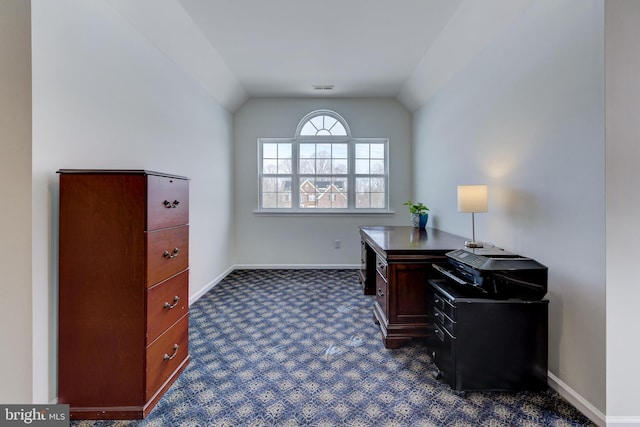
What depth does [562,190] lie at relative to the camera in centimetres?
168

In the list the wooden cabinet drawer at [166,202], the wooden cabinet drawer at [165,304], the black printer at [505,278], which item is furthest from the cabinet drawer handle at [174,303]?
the black printer at [505,278]

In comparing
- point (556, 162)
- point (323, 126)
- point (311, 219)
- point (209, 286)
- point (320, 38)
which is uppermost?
point (320, 38)

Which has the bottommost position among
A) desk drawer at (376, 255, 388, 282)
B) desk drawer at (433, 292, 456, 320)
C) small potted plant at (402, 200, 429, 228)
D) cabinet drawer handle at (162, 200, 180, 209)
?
desk drawer at (433, 292, 456, 320)

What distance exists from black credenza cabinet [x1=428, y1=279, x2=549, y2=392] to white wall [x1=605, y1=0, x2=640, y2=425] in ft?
1.00

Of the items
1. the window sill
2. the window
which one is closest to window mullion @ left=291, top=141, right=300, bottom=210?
the window

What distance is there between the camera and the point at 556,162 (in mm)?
1722

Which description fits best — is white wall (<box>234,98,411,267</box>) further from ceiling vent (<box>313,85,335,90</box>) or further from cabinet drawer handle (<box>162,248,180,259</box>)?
cabinet drawer handle (<box>162,248,180,259</box>)

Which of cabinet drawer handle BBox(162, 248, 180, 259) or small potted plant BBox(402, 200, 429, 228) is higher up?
small potted plant BBox(402, 200, 429, 228)

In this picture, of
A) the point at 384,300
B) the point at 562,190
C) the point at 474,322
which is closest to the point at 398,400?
the point at 474,322

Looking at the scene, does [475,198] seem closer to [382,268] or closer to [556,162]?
[556,162]

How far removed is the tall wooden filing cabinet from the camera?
149cm

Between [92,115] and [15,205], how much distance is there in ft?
2.48

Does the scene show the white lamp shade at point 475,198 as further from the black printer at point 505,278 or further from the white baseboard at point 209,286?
the white baseboard at point 209,286

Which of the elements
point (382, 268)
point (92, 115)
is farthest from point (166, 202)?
point (382, 268)
